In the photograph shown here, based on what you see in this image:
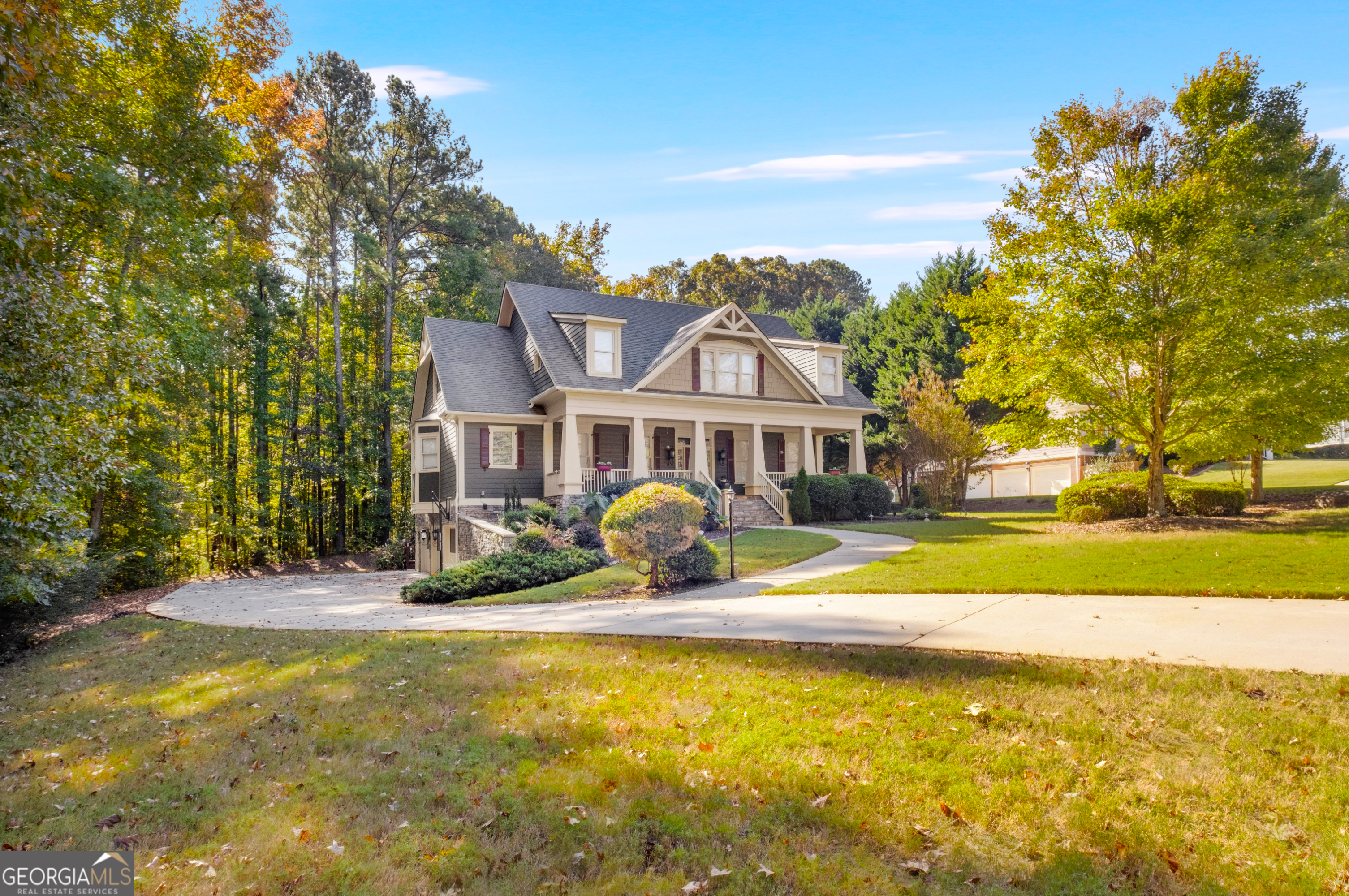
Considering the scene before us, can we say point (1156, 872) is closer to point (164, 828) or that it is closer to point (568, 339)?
point (164, 828)

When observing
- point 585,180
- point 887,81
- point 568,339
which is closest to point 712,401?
point 568,339

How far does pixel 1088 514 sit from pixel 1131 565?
671 cm

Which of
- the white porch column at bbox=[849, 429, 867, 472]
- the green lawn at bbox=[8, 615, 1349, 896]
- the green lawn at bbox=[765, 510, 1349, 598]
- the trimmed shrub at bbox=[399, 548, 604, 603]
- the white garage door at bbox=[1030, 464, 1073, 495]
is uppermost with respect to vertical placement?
the white porch column at bbox=[849, 429, 867, 472]

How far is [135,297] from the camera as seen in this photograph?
17125 millimetres

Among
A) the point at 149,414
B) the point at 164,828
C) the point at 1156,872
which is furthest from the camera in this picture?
the point at 149,414

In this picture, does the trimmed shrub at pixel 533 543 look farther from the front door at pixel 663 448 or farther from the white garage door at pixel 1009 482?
the white garage door at pixel 1009 482

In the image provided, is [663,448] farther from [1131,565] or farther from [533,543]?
[1131,565]

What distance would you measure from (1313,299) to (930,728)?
645 inches

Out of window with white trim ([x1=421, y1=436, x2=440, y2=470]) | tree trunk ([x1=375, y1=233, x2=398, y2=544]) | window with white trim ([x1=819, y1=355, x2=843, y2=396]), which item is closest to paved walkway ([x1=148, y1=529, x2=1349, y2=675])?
window with white trim ([x1=421, y1=436, x2=440, y2=470])

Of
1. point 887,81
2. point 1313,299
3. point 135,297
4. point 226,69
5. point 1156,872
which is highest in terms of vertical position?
point 226,69

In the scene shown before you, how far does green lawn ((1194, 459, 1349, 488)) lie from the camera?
25.3 meters

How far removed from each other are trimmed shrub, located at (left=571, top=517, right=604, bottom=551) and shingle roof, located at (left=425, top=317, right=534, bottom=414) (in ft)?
21.8

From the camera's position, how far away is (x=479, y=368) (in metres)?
24.8

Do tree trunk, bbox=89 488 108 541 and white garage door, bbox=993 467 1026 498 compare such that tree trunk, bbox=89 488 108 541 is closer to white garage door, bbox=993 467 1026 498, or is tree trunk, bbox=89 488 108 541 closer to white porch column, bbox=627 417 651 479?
white porch column, bbox=627 417 651 479
